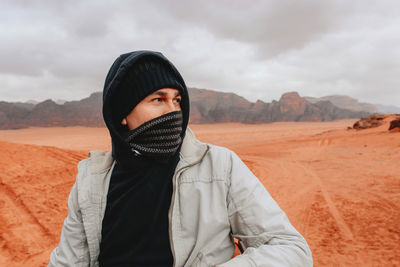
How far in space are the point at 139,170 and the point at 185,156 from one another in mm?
306

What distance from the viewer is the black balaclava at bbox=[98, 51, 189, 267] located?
4.38ft

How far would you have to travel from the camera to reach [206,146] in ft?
4.52

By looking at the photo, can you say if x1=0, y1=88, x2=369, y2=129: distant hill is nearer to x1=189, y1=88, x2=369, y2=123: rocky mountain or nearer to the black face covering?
x1=189, y1=88, x2=369, y2=123: rocky mountain

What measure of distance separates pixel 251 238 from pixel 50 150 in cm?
839

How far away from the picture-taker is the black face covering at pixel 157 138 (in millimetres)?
1391

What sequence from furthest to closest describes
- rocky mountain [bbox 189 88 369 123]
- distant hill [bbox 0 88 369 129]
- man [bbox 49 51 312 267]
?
rocky mountain [bbox 189 88 369 123] → distant hill [bbox 0 88 369 129] → man [bbox 49 51 312 267]

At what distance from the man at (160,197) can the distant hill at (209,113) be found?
62.0 meters

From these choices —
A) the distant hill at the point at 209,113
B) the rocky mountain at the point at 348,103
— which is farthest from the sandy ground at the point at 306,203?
the rocky mountain at the point at 348,103

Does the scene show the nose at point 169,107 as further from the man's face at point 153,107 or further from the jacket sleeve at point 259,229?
the jacket sleeve at point 259,229

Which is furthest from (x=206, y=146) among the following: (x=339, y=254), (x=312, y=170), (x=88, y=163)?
(x=312, y=170)

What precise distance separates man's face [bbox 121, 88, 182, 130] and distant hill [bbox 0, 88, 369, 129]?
62.1 meters

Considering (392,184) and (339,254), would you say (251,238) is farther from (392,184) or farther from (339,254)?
(392,184)

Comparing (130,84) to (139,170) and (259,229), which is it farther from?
(259,229)

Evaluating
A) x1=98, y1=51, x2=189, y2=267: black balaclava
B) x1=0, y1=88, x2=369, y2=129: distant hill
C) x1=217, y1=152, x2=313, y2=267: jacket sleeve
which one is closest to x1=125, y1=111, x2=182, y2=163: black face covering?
x1=98, y1=51, x2=189, y2=267: black balaclava
